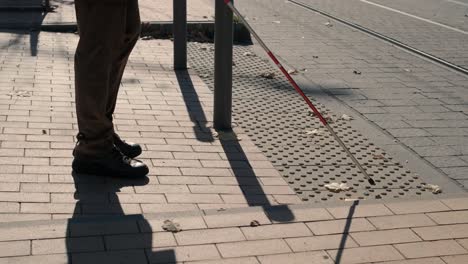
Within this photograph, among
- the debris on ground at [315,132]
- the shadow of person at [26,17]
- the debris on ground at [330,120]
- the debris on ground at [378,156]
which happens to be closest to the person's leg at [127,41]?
the debris on ground at [315,132]

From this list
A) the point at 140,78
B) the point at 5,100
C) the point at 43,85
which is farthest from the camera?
the point at 140,78

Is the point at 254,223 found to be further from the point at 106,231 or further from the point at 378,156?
the point at 378,156

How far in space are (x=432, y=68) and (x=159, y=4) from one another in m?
4.79

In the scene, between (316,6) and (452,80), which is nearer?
(452,80)

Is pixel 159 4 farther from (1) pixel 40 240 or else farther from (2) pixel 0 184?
(1) pixel 40 240

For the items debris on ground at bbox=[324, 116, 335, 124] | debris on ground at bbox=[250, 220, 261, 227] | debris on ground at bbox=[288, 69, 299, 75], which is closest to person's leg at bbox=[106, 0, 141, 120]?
debris on ground at bbox=[250, 220, 261, 227]

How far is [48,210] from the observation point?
179 inches

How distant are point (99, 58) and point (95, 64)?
41mm

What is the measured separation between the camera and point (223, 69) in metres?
6.24

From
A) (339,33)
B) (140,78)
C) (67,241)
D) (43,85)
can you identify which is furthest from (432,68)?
(67,241)

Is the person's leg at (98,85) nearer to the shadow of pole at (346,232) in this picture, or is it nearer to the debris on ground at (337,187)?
the debris on ground at (337,187)

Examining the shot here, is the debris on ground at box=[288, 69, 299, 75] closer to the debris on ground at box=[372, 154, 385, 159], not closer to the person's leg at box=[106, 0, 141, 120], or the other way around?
the debris on ground at box=[372, 154, 385, 159]

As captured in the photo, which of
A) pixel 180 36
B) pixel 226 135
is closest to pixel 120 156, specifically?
pixel 226 135

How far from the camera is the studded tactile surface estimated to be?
5227mm
